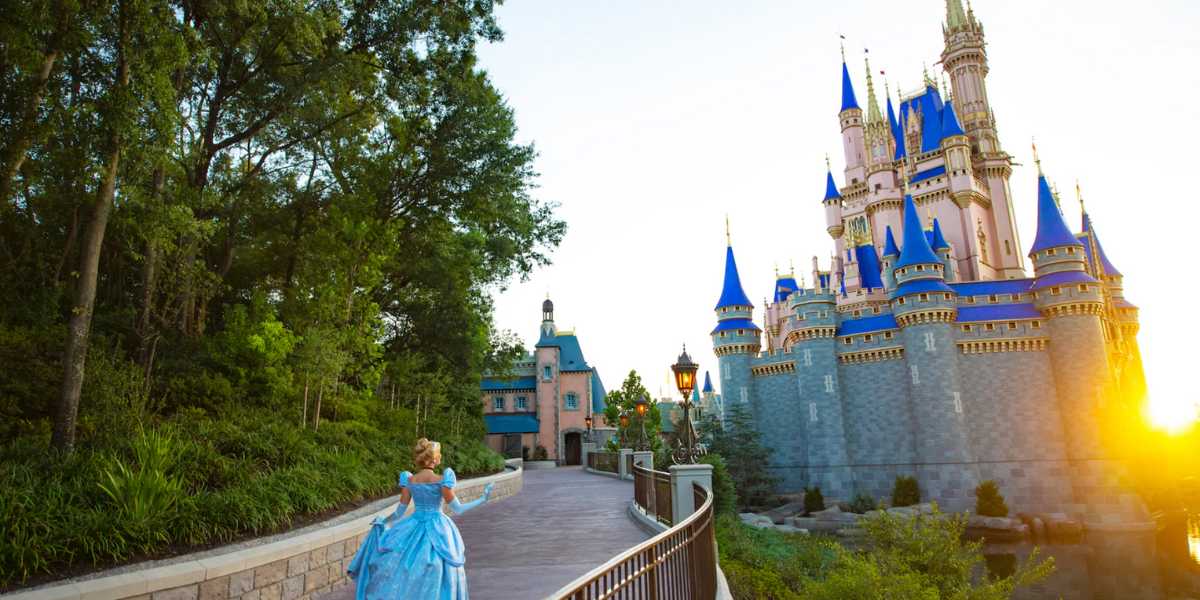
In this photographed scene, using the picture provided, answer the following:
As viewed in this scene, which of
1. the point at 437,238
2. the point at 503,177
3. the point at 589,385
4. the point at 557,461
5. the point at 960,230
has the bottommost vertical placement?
the point at 557,461

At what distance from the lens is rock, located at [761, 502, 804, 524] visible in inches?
1489

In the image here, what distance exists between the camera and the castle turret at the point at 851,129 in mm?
57406

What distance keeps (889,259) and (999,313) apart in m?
11.4

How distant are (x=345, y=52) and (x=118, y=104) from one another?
27.6 ft

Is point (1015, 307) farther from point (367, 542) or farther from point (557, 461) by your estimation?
point (367, 542)

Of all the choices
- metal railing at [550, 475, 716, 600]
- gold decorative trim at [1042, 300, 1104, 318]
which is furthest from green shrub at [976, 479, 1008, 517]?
metal railing at [550, 475, 716, 600]

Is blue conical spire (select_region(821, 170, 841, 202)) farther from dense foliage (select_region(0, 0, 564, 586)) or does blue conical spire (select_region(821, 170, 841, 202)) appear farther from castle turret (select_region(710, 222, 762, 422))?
dense foliage (select_region(0, 0, 564, 586))

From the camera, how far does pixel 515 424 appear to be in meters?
52.6

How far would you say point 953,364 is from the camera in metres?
37.8

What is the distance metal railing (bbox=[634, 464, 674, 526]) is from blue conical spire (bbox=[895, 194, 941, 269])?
31988 millimetres

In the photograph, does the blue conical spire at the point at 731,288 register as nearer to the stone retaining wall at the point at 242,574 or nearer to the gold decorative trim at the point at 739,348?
the gold decorative trim at the point at 739,348

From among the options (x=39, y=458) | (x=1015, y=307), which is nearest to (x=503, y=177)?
(x=39, y=458)

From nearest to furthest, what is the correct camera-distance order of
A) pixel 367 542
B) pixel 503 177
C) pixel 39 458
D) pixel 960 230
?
pixel 367 542, pixel 39 458, pixel 503 177, pixel 960 230

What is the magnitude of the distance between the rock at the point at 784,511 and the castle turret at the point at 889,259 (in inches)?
701
